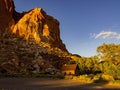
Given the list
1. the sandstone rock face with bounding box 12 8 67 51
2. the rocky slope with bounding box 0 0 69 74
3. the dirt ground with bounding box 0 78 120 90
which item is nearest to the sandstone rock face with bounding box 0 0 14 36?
the rocky slope with bounding box 0 0 69 74

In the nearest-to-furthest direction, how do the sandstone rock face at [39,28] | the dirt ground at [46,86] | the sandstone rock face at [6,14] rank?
the dirt ground at [46,86] < the sandstone rock face at [39,28] < the sandstone rock face at [6,14]

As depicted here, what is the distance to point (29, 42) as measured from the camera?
111250 millimetres

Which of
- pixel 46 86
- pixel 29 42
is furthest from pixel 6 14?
pixel 46 86

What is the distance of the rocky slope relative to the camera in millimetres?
84625

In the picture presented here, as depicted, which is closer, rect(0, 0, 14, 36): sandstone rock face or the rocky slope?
the rocky slope

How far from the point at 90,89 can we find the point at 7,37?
7887cm

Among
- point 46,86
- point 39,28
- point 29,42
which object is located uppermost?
point 39,28

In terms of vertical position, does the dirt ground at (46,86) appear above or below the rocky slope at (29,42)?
below

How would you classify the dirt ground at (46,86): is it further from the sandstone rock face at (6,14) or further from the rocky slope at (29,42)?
the sandstone rock face at (6,14)

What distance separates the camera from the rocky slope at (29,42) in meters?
84.6

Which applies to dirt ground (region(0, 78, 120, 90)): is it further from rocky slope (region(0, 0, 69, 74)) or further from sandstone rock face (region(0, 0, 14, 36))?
sandstone rock face (region(0, 0, 14, 36))

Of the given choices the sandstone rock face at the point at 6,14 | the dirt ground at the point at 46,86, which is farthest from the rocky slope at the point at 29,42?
the dirt ground at the point at 46,86

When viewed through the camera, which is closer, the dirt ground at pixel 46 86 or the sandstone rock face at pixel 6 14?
the dirt ground at pixel 46 86

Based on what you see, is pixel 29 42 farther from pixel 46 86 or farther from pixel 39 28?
pixel 46 86
